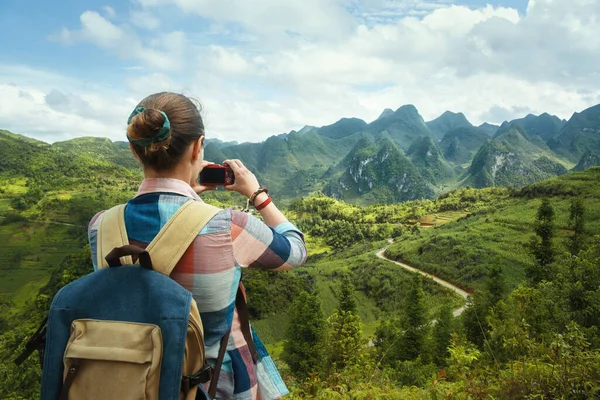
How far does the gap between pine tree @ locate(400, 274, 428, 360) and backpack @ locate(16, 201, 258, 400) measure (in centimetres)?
1930

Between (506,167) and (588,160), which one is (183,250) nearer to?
(588,160)

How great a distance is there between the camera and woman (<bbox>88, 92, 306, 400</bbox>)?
1209 mm

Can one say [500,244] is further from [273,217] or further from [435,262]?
[273,217]

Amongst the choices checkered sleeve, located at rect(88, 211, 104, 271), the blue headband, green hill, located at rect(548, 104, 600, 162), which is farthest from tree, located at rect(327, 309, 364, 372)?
green hill, located at rect(548, 104, 600, 162)

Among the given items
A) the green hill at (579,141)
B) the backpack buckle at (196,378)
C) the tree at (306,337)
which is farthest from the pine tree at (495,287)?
the green hill at (579,141)

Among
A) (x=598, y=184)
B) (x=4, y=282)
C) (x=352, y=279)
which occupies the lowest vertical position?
(x=4, y=282)

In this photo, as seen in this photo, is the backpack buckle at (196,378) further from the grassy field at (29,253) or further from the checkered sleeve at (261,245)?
the grassy field at (29,253)

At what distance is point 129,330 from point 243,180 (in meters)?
0.77

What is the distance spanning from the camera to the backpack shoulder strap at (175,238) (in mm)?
1139

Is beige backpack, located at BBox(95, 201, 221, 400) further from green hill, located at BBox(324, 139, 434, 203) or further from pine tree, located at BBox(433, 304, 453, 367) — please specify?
green hill, located at BBox(324, 139, 434, 203)

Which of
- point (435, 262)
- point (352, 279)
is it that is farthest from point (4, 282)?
point (435, 262)

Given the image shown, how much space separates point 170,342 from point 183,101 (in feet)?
2.81

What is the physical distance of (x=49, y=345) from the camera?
1.13 meters

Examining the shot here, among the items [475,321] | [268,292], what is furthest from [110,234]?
→ [268,292]
